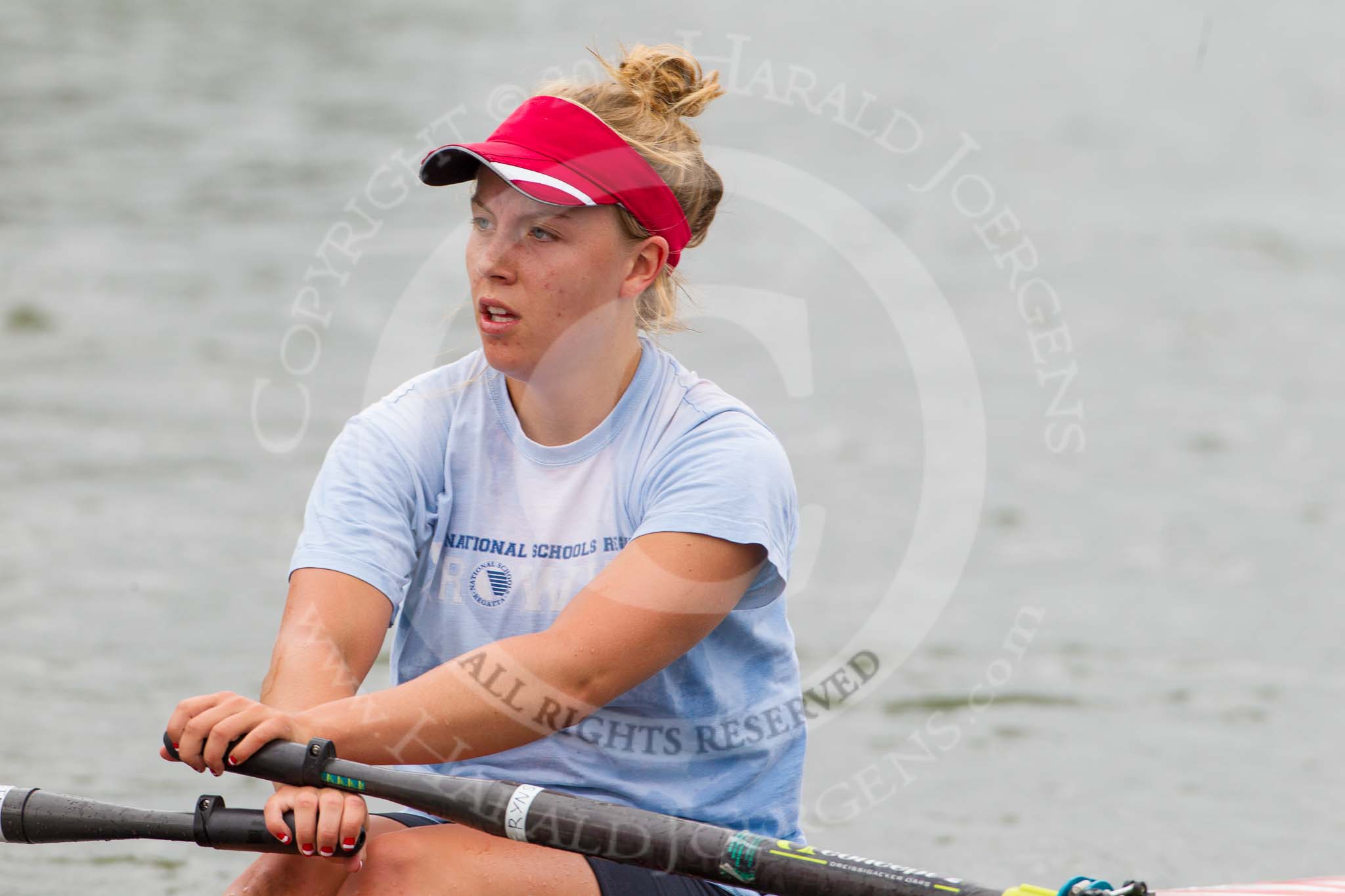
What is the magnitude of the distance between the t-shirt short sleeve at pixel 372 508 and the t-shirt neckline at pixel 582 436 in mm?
142

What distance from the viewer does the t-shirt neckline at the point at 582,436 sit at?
90.4 inches

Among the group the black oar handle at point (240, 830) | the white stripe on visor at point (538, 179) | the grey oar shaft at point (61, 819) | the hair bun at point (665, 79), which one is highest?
the hair bun at point (665, 79)

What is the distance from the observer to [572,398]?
2.30 m

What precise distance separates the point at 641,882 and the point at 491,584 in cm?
47

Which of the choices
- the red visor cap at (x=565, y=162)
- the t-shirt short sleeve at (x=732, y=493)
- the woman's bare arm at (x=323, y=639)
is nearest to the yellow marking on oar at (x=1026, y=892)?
the t-shirt short sleeve at (x=732, y=493)

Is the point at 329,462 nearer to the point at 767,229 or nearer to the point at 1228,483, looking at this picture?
the point at 1228,483

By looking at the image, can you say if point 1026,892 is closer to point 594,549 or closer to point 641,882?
point 641,882

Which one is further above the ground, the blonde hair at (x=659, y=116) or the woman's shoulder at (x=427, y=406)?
the blonde hair at (x=659, y=116)

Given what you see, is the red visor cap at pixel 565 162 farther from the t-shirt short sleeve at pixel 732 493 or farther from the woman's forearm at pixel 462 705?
the woman's forearm at pixel 462 705

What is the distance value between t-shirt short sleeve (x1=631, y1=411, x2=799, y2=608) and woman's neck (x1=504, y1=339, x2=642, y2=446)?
0.14 metres

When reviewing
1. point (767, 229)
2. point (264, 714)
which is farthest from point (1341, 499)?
point (264, 714)

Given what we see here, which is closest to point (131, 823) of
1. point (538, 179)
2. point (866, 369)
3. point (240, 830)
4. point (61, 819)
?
point (61, 819)

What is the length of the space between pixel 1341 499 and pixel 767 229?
153 inches

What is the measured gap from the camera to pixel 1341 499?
6.79m
